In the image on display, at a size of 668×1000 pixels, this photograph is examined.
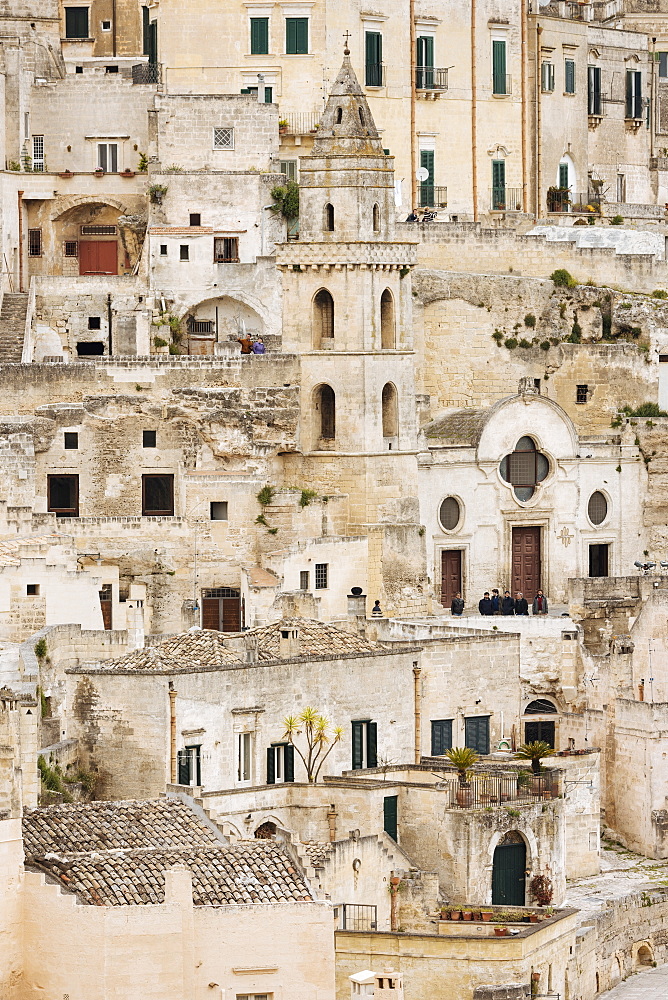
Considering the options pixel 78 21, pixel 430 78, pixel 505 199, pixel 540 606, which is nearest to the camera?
pixel 540 606

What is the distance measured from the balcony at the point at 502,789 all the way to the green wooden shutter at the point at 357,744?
8.19 ft

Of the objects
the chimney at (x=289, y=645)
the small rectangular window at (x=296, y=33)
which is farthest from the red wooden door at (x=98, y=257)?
the chimney at (x=289, y=645)

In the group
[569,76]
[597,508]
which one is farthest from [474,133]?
[597,508]

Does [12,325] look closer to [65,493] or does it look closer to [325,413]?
[65,493]

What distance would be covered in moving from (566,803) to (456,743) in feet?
7.97

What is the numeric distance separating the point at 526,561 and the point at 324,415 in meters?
6.25

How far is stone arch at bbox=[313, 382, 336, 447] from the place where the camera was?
225 feet

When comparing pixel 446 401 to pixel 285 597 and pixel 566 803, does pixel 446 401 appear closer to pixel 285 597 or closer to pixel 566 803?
pixel 285 597

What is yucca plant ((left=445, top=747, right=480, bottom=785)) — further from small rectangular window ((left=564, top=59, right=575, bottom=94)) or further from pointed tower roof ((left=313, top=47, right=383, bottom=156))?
small rectangular window ((left=564, top=59, right=575, bottom=94))

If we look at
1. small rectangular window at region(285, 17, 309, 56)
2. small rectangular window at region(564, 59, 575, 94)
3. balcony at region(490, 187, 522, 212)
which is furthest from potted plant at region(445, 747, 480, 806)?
small rectangular window at region(564, 59, 575, 94)

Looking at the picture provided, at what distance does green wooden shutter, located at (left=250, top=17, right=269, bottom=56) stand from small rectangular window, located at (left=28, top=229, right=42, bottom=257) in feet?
22.1

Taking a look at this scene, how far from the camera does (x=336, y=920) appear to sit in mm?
52094

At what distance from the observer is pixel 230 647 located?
59250 millimetres

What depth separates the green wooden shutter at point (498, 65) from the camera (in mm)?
79562
